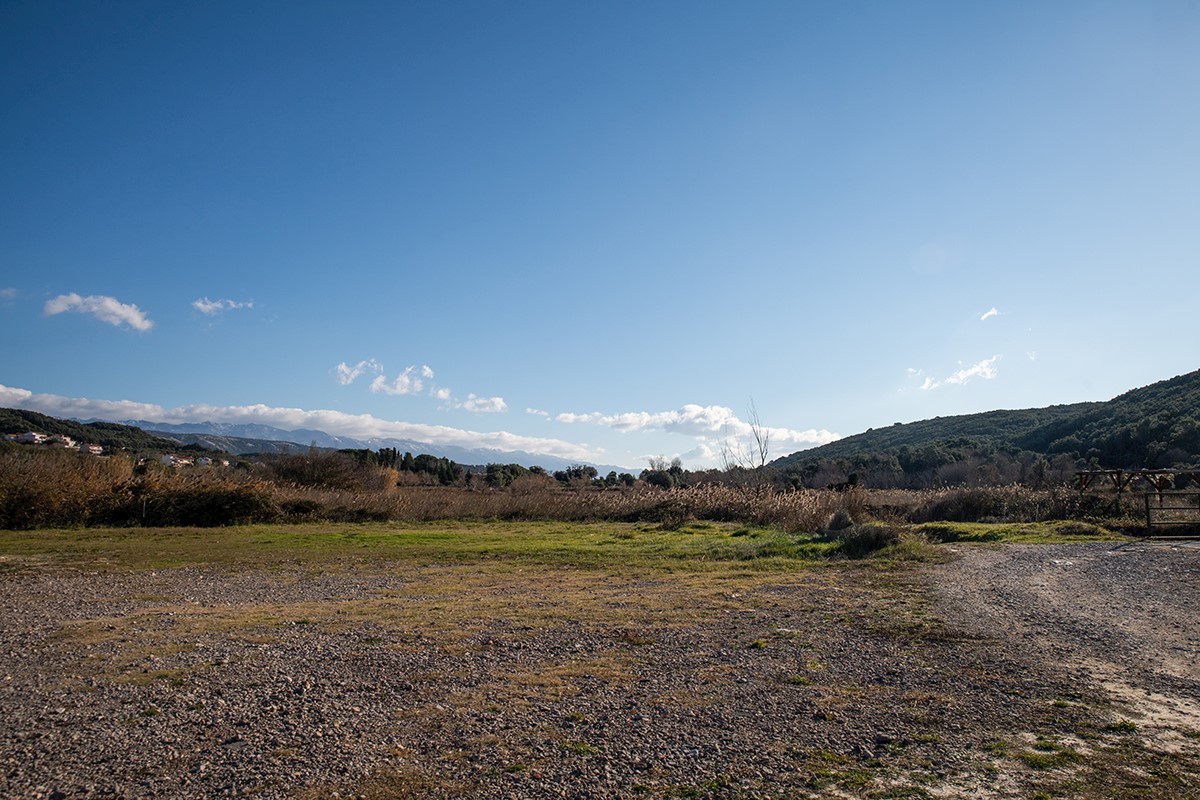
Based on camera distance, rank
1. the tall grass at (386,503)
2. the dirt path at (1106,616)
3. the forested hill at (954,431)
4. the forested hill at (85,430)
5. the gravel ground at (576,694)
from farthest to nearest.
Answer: the forested hill at (954,431), the forested hill at (85,430), the tall grass at (386,503), the dirt path at (1106,616), the gravel ground at (576,694)

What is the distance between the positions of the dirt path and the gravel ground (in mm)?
56

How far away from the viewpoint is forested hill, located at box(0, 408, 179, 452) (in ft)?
195

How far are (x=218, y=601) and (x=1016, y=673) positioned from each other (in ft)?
36.8

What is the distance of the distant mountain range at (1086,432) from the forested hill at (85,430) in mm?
69709

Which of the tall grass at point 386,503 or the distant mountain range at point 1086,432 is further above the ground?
the distant mountain range at point 1086,432

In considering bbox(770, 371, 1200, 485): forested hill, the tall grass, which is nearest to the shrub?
the tall grass

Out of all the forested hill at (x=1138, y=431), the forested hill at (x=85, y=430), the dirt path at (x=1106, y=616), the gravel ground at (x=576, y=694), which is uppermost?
the forested hill at (x=1138, y=431)

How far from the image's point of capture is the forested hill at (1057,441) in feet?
144

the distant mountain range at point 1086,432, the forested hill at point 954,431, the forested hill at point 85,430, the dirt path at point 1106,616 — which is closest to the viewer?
the dirt path at point 1106,616

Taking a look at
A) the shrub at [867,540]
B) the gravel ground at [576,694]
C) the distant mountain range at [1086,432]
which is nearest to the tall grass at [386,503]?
the shrub at [867,540]

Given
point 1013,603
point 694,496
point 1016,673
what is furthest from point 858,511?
point 1016,673

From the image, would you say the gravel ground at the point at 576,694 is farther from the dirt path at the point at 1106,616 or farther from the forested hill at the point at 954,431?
the forested hill at the point at 954,431

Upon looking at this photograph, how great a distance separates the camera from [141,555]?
18594 millimetres

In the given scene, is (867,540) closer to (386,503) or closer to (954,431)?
(386,503)
